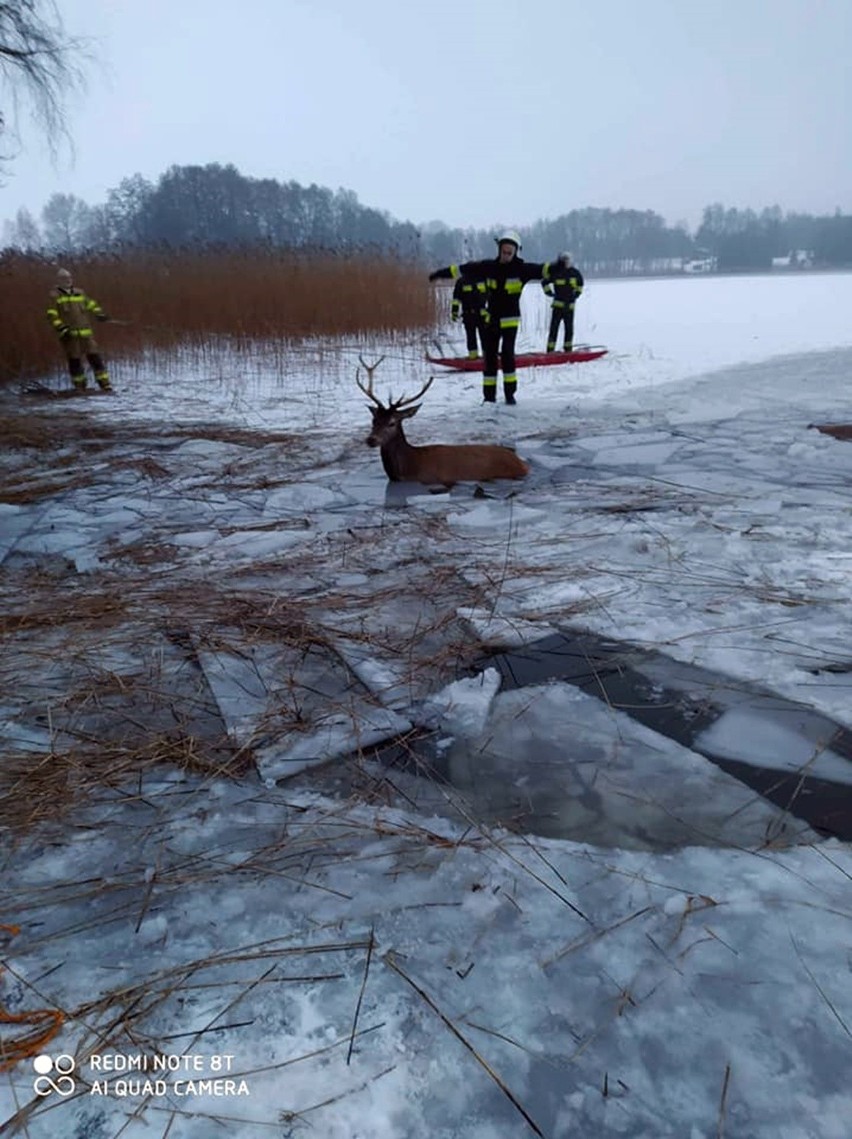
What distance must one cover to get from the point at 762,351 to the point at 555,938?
12.5 meters

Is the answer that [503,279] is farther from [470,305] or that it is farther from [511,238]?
[470,305]

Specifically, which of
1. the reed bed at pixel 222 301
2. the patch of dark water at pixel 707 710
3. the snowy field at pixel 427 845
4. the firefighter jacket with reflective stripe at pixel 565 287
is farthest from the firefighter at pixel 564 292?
the patch of dark water at pixel 707 710

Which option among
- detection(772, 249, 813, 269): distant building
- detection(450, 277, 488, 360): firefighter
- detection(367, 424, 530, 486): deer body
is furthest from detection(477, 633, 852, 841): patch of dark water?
detection(772, 249, 813, 269): distant building

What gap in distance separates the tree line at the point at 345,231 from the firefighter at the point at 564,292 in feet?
6.46

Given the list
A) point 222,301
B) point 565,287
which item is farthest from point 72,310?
point 565,287

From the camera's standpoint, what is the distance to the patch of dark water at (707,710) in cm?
186

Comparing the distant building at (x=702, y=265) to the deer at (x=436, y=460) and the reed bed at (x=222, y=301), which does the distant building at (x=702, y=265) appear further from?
the deer at (x=436, y=460)

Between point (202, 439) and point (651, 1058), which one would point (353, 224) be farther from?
point (651, 1058)

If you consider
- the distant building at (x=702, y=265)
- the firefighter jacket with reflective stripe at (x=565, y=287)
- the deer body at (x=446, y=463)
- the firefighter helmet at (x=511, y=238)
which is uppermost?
the firefighter helmet at (x=511, y=238)

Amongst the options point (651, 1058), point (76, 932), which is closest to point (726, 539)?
point (651, 1058)

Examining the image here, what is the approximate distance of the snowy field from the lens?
118 cm

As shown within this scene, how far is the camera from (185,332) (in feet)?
38.0

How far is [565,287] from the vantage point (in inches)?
399

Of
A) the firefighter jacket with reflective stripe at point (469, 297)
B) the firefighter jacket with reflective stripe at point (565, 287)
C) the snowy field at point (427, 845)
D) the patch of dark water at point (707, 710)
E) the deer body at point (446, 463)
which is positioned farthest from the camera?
the firefighter jacket with reflective stripe at point (565, 287)
